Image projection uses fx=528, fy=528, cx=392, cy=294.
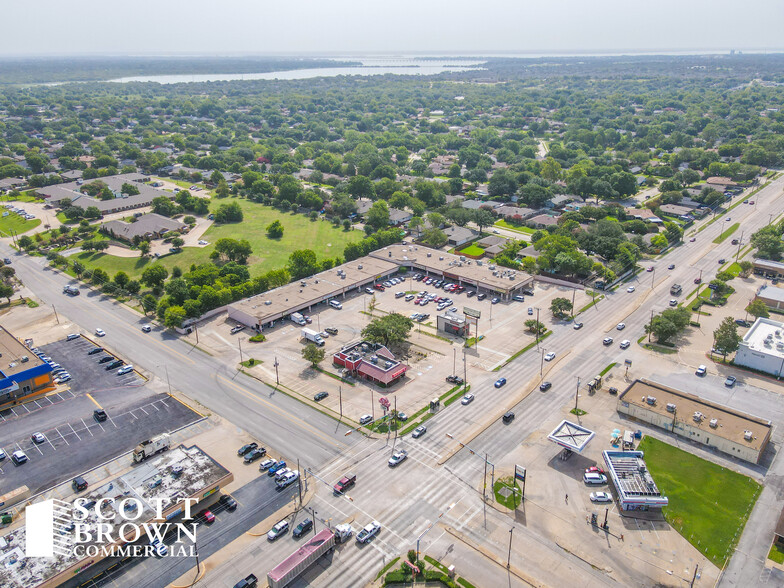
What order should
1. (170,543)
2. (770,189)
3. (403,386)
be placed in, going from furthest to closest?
(770,189) → (403,386) → (170,543)

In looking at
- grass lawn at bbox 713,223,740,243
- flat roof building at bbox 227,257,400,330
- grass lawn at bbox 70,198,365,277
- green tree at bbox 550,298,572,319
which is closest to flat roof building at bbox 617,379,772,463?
green tree at bbox 550,298,572,319

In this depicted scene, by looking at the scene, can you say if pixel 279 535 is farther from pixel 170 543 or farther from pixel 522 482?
pixel 522 482

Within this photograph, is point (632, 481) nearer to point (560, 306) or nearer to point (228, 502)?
point (228, 502)

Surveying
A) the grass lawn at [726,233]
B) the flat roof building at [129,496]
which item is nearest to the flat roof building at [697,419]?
the flat roof building at [129,496]

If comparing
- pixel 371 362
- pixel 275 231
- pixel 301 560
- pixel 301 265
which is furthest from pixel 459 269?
pixel 301 560

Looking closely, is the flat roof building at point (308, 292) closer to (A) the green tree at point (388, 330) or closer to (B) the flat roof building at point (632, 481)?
(A) the green tree at point (388, 330)

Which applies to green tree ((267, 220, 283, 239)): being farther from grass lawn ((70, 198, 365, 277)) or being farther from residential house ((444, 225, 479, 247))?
residential house ((444, 225, 479, 247))

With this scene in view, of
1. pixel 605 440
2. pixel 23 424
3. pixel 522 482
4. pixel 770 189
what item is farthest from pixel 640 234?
pixel 23 424
